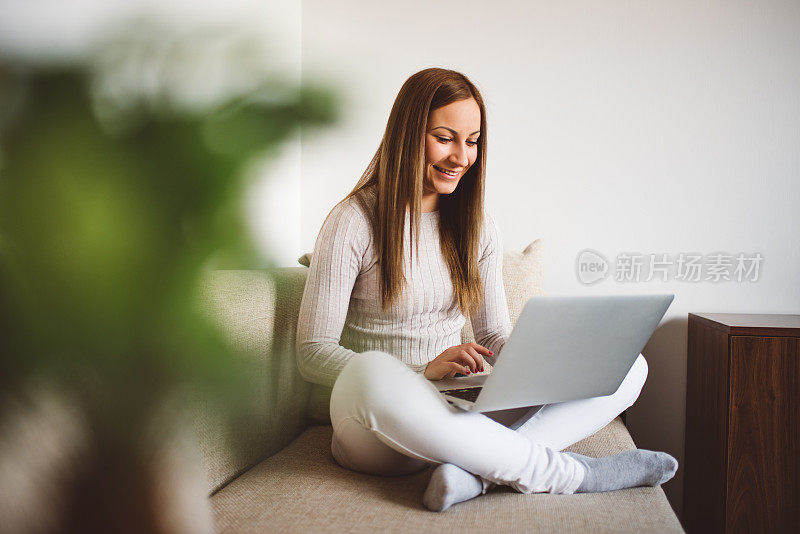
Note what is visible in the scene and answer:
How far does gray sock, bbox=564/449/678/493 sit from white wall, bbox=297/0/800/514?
3.05 ft

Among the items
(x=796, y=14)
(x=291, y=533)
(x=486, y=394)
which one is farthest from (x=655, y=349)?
(x=291, y=533)

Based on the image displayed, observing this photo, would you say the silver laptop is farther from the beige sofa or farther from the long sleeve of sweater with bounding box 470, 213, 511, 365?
the long sleeve of sweater with bounding box 470, 213, 511, 365

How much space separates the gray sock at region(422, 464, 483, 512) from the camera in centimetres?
89

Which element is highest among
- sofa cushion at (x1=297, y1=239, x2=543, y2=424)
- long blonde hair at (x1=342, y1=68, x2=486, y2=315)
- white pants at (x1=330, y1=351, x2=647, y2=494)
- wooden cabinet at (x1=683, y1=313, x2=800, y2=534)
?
long blonde hair at (x1=342, y1=68, x2=486, y2=315)

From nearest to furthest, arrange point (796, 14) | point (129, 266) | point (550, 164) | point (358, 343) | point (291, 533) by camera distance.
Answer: point (129, 266)
point (291, 533)
point (358, 343)
point (796, 14)
point (550, 164)

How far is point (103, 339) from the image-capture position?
18 cm

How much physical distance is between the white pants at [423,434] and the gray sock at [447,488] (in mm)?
19

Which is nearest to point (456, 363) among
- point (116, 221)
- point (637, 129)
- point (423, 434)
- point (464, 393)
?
point (464, 393)

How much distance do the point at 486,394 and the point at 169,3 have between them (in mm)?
761

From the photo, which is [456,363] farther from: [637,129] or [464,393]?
[637,129]

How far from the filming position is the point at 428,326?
134 centimetres

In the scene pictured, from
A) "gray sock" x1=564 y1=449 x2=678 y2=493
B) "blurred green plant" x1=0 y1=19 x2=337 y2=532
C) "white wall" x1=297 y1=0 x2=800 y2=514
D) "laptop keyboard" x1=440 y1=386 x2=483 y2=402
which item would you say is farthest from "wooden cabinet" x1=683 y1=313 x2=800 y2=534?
"blurred green plant" x1=0 y1=19 x2=337 y2=532

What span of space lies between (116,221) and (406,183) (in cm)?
116

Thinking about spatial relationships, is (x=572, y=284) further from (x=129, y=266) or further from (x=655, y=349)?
(x=129, y=266)
